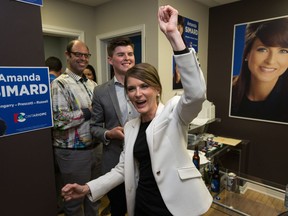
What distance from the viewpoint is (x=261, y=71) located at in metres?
2.66

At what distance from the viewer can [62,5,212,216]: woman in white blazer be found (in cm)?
77

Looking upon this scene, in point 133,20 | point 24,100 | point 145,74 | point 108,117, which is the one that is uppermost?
point 133,20

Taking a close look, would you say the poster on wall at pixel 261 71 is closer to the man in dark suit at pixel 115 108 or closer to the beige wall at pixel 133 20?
the beige wall at pixel 133 20

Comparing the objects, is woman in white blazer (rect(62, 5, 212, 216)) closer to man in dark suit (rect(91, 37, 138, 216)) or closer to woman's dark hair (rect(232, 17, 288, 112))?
man in dark suit (rect(91, 37, 138, 216))

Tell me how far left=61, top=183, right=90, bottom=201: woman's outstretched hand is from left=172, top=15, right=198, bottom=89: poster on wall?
1888 millimetres

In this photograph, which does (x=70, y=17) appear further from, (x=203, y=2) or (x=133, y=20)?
(x=203, y=2)

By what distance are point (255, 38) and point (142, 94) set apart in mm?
2338

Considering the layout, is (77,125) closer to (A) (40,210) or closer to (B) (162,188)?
(A) (40,210)

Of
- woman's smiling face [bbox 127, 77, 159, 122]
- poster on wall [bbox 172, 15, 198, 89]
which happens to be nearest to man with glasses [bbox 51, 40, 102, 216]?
woman's smiling face [bbox 127, 77, 159, 122]

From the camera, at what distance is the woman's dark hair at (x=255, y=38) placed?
2473mm

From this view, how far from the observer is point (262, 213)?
5.64 feet

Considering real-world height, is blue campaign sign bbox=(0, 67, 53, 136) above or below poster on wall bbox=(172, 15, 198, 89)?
below

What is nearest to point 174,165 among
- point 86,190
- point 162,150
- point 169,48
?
point 162,150

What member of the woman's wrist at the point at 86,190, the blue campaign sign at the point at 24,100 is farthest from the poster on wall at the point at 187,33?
the woman's wrist at the point at 86,190
